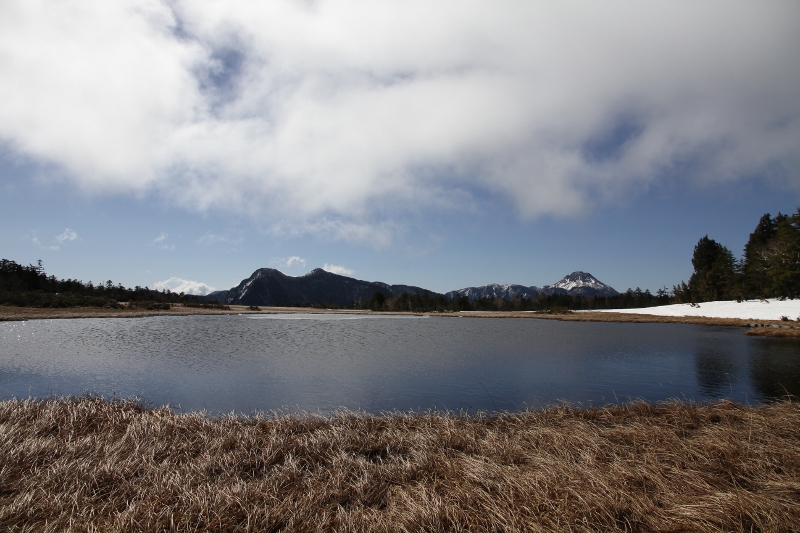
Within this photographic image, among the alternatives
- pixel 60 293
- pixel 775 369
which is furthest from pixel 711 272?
pixel 60 293

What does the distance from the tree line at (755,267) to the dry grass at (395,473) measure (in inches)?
2734

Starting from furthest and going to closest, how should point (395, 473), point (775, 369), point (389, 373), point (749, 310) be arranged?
point (749, 310) < point (775, 369) < point (389, 373) < point (395, 473)

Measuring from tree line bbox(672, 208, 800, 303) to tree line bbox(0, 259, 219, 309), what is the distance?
410 feet

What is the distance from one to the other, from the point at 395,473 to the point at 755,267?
290 ft

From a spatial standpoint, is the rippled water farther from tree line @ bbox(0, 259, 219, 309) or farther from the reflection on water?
tree line @ bbox(0, 259, 219, 309)

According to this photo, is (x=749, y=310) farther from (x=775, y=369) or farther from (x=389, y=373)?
(x=389, y=373)

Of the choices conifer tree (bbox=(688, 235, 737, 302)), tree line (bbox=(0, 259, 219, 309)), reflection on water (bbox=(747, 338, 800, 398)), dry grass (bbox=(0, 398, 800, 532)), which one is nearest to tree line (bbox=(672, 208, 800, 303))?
conifer tree (bbox=(688, 235, 737, 302))

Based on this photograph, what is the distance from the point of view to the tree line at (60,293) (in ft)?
236

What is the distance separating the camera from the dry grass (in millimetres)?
4848

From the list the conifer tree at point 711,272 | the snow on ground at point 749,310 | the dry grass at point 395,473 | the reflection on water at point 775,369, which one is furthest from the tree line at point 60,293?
the conifer tree at point 711,272

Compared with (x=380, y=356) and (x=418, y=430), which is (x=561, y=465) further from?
(x=380, y=356)

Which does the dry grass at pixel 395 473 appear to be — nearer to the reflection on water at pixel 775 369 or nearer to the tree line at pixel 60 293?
the reflection on water at pixel 775 369

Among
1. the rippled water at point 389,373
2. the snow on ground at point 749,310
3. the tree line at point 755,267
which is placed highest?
the tree line at point 755,267

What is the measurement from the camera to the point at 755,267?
68.2 meters
